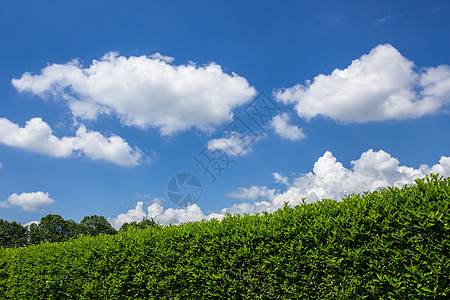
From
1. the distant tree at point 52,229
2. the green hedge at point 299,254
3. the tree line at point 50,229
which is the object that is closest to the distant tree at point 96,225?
the tree line at point 50,229

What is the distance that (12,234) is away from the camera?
153 feet

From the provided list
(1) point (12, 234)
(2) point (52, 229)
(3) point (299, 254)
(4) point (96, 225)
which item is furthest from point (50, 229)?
(3) point (299, 254)

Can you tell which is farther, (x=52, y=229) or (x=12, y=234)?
(x=52, y=229)

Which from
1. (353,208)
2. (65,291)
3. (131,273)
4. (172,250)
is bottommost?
(65,291)

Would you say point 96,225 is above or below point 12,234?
above

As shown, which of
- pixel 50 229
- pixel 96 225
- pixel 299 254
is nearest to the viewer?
pixel 299 254

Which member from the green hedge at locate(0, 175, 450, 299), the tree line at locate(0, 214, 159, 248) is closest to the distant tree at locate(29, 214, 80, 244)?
the tree line at locate(0, 214, 159, 248)

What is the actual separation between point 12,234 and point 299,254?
54.9m

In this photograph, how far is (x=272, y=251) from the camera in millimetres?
5832

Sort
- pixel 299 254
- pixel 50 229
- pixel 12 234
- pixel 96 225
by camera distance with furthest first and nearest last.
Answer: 1. pixel 96 225
2. pixel 50 229
3. pixel 12 234
4. pixel 299 254

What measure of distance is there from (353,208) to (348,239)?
0.53m

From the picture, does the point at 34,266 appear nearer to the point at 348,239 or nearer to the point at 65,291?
the point at 65,291

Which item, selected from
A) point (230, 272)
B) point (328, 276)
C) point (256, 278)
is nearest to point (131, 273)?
point (230, 272)

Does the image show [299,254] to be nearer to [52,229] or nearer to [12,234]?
[12,234]
